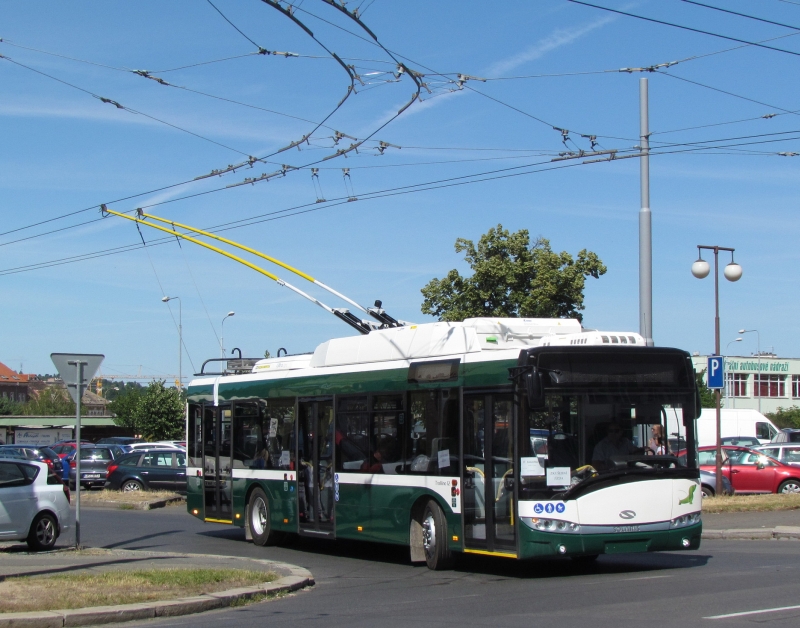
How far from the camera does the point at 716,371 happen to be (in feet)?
68.4

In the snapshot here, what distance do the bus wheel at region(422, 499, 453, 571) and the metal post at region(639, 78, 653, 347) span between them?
7.00 metres

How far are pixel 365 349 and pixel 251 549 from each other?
4.21m

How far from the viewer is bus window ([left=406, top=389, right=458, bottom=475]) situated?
12773 mm

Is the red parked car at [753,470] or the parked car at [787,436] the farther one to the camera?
the parked car at [787,436]

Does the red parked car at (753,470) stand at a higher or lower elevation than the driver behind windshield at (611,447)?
lower

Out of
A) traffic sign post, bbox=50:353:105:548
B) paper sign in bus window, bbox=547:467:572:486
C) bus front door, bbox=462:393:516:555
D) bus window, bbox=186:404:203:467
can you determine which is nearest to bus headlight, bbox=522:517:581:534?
bus front door, bbox=462:393:516:555

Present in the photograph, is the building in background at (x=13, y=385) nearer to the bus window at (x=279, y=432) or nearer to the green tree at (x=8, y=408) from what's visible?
the green tree at (x=8, y=408)

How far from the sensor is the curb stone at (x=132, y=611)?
9.20m

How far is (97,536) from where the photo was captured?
18953 mm

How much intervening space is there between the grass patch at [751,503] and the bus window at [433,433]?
9.28 metres

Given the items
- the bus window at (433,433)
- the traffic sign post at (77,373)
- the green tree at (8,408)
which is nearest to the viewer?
the bus window at (433,433)

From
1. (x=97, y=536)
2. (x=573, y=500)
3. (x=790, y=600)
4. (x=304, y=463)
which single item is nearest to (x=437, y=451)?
(x=573, y=500)

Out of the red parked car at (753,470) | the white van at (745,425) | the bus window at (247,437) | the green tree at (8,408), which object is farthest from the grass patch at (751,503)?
the green tree at (8,408)

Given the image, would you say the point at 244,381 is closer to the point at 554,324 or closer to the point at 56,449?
the point at 554,324
